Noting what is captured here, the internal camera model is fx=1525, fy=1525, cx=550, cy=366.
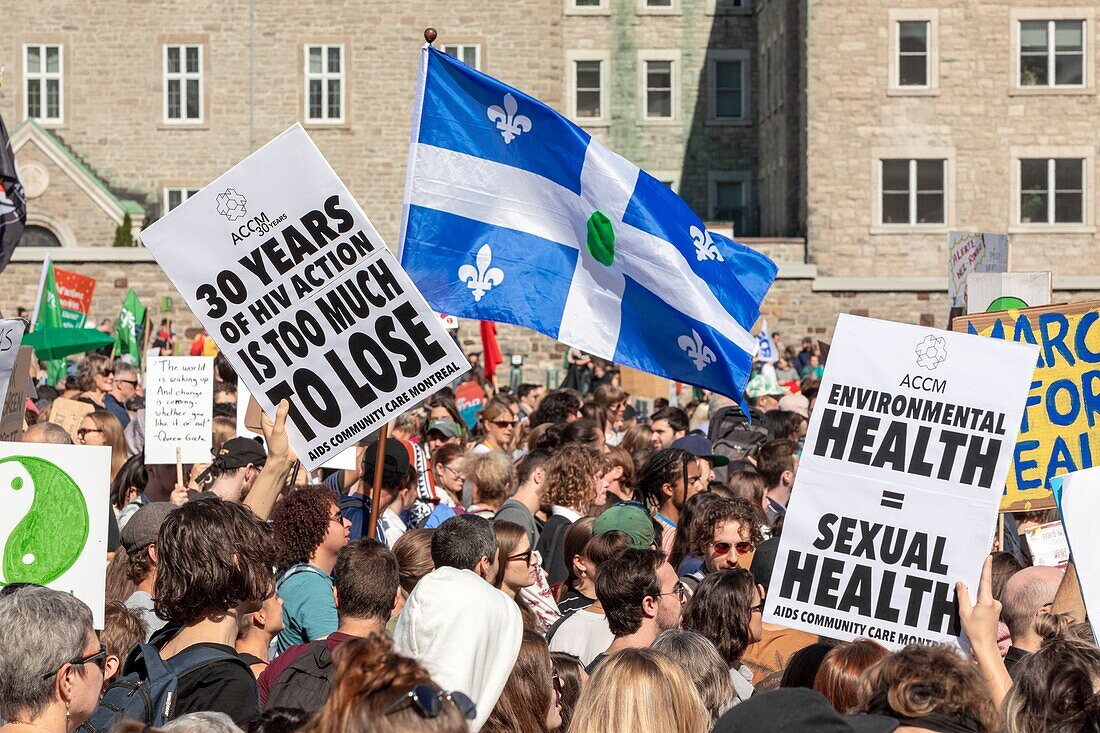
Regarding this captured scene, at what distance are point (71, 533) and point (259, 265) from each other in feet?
5.61

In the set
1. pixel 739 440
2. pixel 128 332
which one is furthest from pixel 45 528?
pixel 128 332

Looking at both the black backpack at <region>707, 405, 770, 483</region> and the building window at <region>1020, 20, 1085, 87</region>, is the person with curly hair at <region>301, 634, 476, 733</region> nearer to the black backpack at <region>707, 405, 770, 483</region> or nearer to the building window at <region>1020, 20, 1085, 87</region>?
the black backpack at <region>707, 405, 770, 483</region>

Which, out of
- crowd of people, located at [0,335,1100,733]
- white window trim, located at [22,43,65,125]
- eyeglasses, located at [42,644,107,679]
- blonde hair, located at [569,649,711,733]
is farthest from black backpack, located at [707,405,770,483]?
white window trim, located at [22,43,65,125]

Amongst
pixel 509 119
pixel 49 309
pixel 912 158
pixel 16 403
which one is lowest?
pixel 16 403

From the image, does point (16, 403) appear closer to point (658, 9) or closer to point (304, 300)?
point (304, 300)

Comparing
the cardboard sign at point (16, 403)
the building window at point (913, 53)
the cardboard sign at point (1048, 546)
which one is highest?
the building window at point (913, 53)

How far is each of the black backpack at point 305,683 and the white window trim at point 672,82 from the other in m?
39.4

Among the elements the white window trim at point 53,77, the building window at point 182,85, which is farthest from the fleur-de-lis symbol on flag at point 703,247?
the white window trim at point 53,77

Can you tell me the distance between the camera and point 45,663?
385 cm

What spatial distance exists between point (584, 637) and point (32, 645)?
267 cm

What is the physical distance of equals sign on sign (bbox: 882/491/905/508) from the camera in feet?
17.6

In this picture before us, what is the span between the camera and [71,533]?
192 inches

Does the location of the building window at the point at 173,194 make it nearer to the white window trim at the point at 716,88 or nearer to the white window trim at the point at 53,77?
the white window trim at the point at 53,77

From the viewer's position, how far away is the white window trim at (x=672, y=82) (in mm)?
43219
